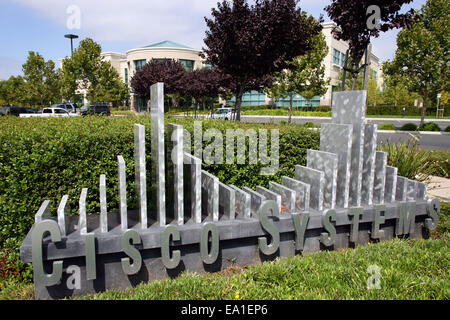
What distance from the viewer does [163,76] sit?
31.1m

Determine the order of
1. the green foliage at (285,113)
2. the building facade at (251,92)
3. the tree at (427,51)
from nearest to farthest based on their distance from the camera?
the tree at (427,51) → the green foliage at (285,113) → the building facade at (251,92)

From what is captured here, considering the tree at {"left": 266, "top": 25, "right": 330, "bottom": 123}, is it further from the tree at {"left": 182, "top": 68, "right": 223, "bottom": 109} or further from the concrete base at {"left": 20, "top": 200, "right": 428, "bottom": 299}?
the concrete base at {"left": 20, "top": 200, "right": 428, "bottom": 299}

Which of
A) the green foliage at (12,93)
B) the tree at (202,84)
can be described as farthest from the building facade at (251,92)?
the tree at (202,84)

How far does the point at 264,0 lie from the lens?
35.8 feet

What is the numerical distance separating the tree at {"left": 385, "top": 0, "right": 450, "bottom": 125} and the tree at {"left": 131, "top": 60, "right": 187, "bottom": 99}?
60.8 feet

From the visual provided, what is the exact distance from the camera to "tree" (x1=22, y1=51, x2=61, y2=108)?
31531 millimetres

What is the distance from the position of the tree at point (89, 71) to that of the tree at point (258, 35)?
19.3 meters

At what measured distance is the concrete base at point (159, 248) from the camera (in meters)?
3.10

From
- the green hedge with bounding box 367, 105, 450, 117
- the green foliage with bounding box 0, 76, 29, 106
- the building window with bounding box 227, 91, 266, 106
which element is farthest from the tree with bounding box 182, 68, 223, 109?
the green hedge with bounding box 367, 105, 450, 117

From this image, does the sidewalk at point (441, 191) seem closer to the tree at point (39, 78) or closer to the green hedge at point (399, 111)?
A: the tree at point (39, 78)

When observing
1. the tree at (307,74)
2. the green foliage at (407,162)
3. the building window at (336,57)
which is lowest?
the green foliage at (407,162)

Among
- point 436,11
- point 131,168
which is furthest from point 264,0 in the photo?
point 436,11

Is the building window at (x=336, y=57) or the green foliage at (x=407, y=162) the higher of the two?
the building window at (x=336, y=57)

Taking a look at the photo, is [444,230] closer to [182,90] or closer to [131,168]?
[131,168]
